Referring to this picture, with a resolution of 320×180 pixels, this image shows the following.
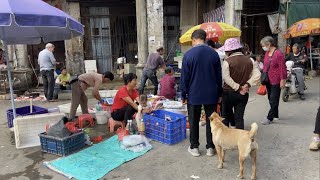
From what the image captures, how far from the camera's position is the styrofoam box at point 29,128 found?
209 inches

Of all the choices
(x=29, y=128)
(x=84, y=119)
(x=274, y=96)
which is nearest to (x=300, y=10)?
(x=274, y=96)

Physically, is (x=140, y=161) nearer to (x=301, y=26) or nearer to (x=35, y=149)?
(x=35, y=149)

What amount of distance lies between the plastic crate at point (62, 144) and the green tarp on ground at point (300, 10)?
11.6 m

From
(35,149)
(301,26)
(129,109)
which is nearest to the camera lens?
(35,149)

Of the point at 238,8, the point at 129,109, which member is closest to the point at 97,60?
the point at 238,8

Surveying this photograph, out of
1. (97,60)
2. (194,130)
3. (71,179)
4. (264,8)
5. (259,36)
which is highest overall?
(264,8)

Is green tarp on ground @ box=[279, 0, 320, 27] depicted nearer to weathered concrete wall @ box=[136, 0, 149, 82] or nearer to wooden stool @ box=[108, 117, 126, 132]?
weathered concrete wall @ box=[136, 0, 149, 82]

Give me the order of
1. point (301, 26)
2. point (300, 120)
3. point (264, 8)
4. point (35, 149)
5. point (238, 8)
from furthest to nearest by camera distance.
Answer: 1. point (264, 8)
2. point (301, 26)
3. point (238, 8)
4. point (300, 120)
5. point (35, 149)

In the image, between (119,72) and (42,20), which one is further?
(119,72)

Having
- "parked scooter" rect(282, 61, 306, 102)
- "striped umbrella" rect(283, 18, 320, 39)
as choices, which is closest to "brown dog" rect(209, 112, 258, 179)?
"parked scooter" rect(282, 61, 306, 102)

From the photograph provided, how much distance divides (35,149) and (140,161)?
6.58 ft

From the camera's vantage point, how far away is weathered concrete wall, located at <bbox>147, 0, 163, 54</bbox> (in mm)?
10141

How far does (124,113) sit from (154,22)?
5219mm

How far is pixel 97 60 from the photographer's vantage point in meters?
12.9
